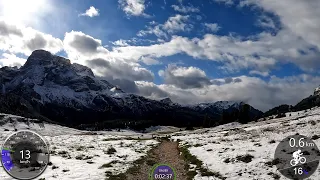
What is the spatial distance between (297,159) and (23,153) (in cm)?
2418

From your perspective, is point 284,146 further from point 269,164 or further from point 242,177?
point 242,177

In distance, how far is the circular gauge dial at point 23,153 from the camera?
19.4m

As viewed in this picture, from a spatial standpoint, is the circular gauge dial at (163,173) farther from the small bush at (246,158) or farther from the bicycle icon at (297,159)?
the small bush at (246,158)

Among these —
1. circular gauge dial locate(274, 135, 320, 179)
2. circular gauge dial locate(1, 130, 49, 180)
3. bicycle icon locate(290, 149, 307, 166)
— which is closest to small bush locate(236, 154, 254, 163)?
circular gauge dial locate(274, 135, 320, 179)

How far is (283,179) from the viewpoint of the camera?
21.8m

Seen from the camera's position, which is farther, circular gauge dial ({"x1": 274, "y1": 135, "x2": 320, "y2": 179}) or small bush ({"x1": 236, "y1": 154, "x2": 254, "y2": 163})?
small bush ({"x1": 236, "y1": 154, "x2": 254, "y2": 163})

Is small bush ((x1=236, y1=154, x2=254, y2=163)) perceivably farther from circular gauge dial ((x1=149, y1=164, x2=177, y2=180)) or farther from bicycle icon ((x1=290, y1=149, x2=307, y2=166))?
circular gauge dial ((x1=149, y1=164, x2=177, y2=180))

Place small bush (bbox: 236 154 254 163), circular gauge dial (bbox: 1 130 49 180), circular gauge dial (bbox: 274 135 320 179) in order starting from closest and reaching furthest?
circular gauge dial (bbox: 1 130 49 180) < circular gauge dial (bbox: 274 135 320 179) < small bush (bbox: 236 154 254 163)

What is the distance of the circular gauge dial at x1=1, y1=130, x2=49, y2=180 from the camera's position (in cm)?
1938

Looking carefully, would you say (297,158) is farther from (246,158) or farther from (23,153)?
(23,153)

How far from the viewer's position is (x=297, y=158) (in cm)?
2572

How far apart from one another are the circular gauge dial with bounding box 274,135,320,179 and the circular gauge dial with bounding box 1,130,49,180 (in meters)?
18.1

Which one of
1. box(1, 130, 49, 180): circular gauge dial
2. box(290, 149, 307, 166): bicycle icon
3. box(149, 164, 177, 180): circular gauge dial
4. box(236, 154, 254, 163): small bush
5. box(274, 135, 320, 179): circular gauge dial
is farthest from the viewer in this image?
box(236, 154, 254, 163): small bush

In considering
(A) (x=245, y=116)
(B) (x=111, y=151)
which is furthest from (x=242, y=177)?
(A) (x=245, y=116)
